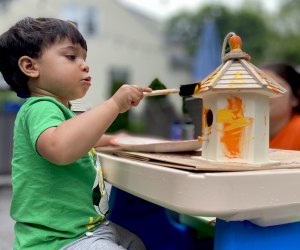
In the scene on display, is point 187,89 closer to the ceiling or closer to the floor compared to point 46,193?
closer to the ceiling

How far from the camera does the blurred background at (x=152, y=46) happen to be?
4043mm

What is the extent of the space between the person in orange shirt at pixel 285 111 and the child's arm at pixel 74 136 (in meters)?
0.94

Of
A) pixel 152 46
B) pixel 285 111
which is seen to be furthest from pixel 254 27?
pixel 285 111

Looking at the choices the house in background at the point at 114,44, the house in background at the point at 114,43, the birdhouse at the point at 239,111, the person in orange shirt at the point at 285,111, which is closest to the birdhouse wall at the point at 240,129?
the birdhouse at the point at 239,111

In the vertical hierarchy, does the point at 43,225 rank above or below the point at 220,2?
below

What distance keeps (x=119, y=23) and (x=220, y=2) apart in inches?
638

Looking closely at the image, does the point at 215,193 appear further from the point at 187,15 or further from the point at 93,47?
the point at 187,15

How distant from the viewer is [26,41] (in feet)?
2.98

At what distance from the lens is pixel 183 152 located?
0.98 meters

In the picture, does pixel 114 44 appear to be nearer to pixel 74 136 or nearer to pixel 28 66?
pixel 28 66

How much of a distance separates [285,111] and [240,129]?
41.0 inches

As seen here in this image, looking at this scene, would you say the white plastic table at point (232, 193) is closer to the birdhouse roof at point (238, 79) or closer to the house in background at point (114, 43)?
the birdhouse roof at point (238, 79)

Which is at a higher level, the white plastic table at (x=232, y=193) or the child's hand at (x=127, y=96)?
the child's hand at (x=127, y=96)

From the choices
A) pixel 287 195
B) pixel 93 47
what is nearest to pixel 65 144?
pixel 287 195
